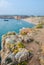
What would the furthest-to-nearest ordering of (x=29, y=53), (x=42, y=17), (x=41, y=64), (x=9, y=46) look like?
(x=42, y=17) < (x=9, y=46) < (x=29, y=53) < (x=41, y=64)

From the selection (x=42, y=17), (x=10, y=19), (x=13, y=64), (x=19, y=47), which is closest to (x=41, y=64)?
(x=13, y=64)

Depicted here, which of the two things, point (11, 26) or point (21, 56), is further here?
point (11, 26)

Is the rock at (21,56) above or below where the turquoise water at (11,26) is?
above

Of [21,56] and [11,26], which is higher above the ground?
[21,56]

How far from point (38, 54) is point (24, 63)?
0.74m

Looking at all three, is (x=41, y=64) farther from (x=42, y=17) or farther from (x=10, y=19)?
(x=10, y=19)

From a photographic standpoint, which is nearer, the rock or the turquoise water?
the rock

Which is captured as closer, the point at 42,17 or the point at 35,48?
the point at 35,48

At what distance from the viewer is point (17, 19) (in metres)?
18.6

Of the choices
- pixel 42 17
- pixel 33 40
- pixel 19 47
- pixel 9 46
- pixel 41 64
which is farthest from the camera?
pixel 42 17

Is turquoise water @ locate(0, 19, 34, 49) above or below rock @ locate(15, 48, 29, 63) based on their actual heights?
below

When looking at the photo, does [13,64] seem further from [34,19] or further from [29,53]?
[34,19]

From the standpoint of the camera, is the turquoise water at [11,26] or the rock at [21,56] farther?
the turquoise water at [11,26]

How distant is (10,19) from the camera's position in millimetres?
18750
